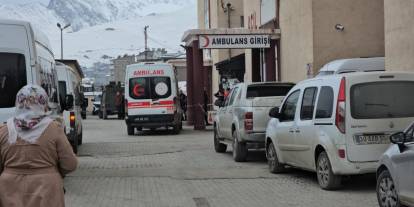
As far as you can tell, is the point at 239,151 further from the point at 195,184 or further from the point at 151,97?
the point at 151,97

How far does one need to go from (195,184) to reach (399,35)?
6334mm

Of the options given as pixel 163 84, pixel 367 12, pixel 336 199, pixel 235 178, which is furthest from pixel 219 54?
pixel 336 199

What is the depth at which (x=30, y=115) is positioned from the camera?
4.81m

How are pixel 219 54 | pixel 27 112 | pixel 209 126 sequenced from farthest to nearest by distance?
pixel 219 54
pixel 209 126
pixel 27 112

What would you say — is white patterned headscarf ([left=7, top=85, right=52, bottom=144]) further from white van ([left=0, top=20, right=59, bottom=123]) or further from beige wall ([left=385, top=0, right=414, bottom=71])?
beige wall ([left=385, top=0, right=414, bottom=71])

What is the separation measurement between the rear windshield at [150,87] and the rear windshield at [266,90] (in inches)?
420

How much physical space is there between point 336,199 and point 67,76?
11.5 m

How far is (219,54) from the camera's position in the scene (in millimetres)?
40719

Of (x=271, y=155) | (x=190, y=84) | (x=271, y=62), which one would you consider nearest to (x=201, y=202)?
(x=271, y=155)

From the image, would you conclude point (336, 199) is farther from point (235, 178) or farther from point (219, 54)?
point (219, 54)

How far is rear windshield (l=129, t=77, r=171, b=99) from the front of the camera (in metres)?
25.3

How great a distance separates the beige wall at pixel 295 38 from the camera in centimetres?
2122

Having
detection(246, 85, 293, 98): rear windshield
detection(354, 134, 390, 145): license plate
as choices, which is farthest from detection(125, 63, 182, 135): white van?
detection(354, 134, 390, 145): license plate

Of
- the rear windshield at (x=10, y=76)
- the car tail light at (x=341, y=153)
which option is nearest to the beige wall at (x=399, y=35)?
the car tail light at (x=341, y=153)
